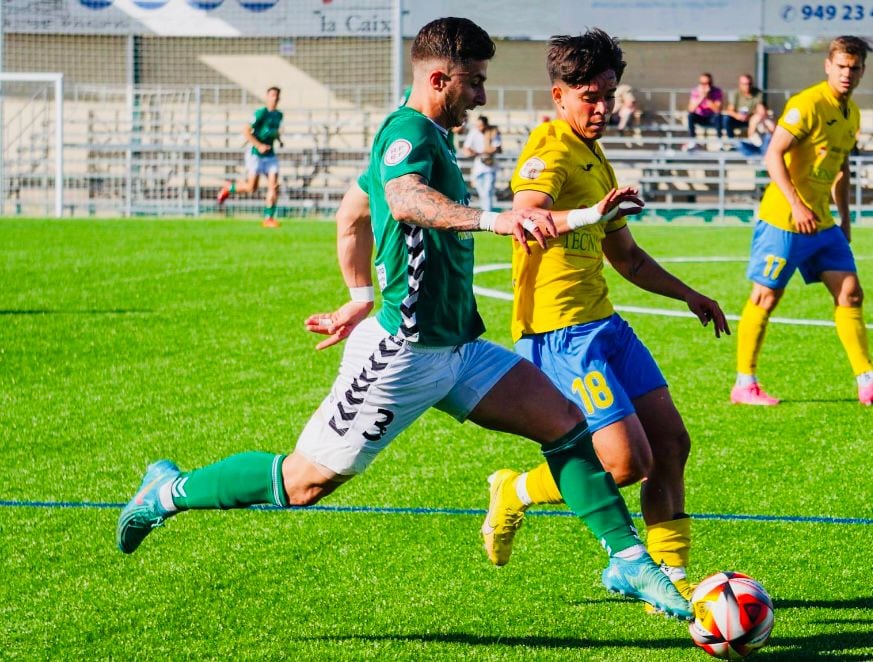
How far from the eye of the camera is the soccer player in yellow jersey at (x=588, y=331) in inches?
195

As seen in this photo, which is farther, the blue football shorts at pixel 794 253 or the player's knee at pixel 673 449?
the blue football shorts at pixel 794 253

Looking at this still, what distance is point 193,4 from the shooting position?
103 ft

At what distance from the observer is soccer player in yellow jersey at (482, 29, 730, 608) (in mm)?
4949

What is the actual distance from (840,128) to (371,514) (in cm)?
436

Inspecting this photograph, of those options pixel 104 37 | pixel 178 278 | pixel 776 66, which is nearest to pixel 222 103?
pixel 104 37

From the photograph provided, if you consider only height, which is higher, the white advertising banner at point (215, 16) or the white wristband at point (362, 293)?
the white advertising banner at point (215, 16)

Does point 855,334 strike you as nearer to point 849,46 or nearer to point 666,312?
point 849,46

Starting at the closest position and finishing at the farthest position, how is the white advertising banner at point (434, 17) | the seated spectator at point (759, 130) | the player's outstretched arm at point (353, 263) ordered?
the player's outstretched arm at point (353, 263), the seated spectator at point (759, 130), the white advertising banner at point (434, 17)

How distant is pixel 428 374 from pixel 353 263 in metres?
0.74

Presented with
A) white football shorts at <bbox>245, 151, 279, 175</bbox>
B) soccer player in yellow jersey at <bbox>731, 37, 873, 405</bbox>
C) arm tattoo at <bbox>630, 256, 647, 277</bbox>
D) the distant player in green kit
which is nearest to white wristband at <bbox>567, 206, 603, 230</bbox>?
arm tattoo at <bbox>630, 256, 647, 277</bbox>

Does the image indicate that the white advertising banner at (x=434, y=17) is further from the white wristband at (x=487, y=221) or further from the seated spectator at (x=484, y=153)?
the white wristband at (x=487, y=221)

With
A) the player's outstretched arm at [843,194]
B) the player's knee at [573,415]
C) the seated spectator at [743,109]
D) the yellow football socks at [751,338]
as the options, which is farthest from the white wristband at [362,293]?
the seated spectator at [743,109]

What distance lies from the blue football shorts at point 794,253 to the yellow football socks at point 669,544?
4.24 m

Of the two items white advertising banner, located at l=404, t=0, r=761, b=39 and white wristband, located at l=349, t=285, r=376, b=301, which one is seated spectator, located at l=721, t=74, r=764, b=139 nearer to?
white advertising banner, located at l=404, t=0, r=761, b=39
